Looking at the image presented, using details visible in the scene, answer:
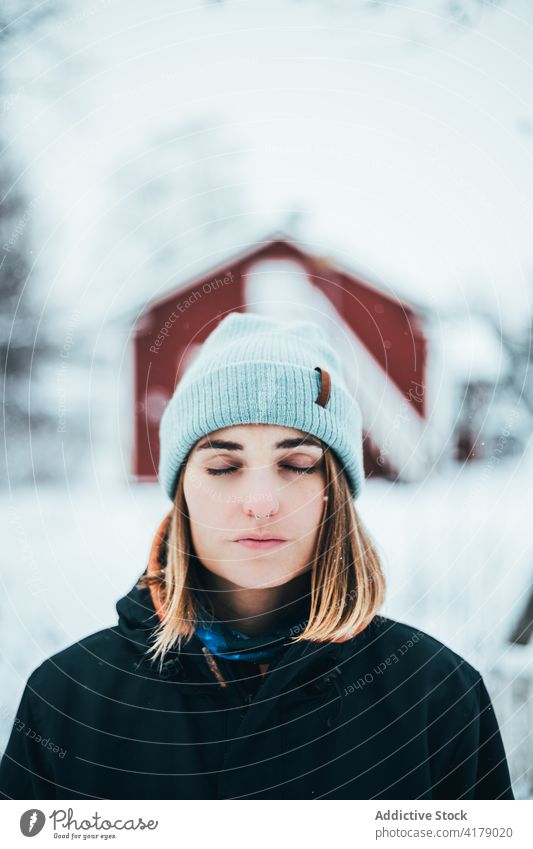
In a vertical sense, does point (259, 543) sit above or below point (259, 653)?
above

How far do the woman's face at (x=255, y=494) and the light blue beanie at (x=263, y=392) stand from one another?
15 millimetres

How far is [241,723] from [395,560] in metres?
0.36

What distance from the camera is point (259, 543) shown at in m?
0.63

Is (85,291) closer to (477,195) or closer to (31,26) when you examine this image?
(31,26)

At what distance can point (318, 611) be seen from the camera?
0.66 m

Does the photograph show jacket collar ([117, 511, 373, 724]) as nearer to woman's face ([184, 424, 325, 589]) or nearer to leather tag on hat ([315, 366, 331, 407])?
woman's face ([184, 424, 325, 589])

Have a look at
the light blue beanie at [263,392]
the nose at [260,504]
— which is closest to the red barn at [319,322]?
the light blue beanie at [263,392]

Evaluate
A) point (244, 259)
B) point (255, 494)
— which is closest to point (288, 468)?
point (255, 494)

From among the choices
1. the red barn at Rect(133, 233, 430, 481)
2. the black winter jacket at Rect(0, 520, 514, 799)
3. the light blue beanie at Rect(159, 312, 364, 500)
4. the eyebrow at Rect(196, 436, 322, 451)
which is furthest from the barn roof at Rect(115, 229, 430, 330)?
the black winter jacket at Rect(0, 520, 514, 799)

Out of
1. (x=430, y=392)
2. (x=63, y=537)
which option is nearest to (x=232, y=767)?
(x=63, y=537)

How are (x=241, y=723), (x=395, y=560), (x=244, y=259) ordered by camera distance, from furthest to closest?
1. (x=395, y=560)
2. (x=244, y=259)
3. (x=241, y=723)

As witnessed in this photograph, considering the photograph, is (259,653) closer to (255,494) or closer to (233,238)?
(255,494)

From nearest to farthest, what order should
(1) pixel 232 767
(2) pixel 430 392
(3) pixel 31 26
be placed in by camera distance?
(1) pixel 232 767, (3) pixel 31 26, (2) pixel 430 392

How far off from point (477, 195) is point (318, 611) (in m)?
0.51
